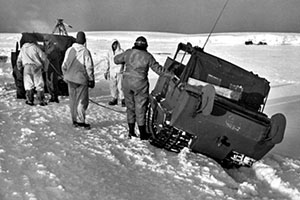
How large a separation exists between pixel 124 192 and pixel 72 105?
2.98 metres

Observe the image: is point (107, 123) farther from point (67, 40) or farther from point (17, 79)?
point (67, 40)

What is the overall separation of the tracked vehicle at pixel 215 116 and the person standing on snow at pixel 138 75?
180 mm

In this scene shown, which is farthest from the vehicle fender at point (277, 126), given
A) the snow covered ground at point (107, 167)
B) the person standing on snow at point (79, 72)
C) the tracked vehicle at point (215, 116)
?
the person standing on snow at point (79, 72)

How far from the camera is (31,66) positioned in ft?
28.7

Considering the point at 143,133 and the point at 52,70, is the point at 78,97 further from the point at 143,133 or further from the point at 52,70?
the point at 52,70

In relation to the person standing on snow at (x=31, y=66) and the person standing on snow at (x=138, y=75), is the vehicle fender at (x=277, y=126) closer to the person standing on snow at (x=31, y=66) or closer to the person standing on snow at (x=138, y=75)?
the person standing on snow at (x=138, y=75)

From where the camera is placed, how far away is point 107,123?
7711 mm

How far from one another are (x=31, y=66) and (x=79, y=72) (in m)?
2.43

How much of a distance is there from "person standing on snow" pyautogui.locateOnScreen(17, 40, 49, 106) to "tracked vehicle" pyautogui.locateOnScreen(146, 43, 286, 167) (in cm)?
334

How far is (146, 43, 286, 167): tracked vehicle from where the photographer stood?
207 inches

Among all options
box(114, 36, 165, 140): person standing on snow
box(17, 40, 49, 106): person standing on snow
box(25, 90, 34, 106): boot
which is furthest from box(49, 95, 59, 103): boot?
box(114, 36, 165, 140): person standing on snow

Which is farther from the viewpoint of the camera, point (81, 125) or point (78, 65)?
point (81, 125)

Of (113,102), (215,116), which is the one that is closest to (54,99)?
(113,102)

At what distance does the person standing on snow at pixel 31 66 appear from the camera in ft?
28.5
